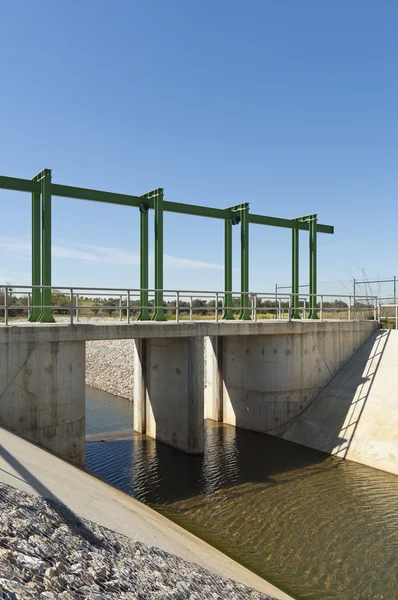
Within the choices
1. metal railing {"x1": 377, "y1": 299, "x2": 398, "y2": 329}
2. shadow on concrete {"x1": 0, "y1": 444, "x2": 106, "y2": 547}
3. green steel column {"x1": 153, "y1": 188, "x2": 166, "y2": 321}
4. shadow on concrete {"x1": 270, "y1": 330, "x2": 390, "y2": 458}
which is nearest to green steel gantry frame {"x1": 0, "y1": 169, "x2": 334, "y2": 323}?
green steel column {"x1": 153, "y1": 188, "x2": 166, "y2": 321}

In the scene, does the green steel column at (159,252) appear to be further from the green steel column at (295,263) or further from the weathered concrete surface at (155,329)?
the green steel column at (295,263)

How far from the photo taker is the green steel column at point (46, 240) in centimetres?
1434

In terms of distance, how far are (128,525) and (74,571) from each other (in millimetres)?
2438

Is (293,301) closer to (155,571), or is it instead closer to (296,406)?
(296,406)

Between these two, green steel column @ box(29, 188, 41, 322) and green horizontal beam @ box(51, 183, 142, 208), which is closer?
green steel column @ box(29, 188, 41, 322)

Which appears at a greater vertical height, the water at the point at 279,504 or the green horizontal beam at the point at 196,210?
the green horizontal beam at the point at 196,210

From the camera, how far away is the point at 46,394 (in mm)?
12242

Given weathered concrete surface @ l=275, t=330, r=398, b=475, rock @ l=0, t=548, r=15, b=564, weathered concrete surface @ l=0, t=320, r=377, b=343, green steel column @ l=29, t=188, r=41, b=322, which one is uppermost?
green steel column @ l=29, t=188, r=41, b=322

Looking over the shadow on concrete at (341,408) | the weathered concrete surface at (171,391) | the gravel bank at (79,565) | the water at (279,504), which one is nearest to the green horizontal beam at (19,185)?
the weathered concrete surface at (171,391)

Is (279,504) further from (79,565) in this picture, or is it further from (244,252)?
(244,252)

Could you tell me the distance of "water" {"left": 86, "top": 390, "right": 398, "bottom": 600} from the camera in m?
8.41

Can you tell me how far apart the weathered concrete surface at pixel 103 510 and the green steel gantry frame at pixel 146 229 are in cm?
559

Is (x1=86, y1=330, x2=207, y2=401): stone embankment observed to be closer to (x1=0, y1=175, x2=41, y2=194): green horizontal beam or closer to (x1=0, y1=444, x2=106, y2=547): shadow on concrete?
(x1=0, y1=175, x2=41, y2=194): green horizontal beam

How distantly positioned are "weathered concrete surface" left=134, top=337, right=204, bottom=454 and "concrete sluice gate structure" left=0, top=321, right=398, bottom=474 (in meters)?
0.04
